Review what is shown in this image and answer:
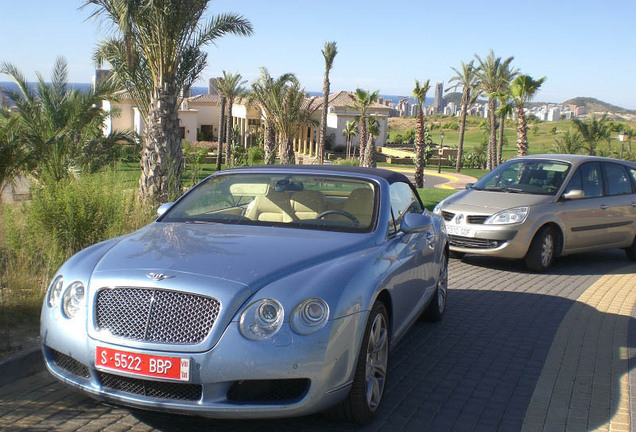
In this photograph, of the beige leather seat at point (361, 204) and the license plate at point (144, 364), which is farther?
the beige leather seat at point (361, 204)

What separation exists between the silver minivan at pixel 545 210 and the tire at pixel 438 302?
3.10 meters

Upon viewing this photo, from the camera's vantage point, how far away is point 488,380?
5.23 meters

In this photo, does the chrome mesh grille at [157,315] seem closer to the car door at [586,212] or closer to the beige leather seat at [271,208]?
the beige leather seat at [271,208]

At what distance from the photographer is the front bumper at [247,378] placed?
11.4 feet

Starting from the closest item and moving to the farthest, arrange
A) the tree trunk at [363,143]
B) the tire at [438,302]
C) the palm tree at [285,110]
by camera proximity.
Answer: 1. the tire at [438,302]
2. the palm tree at [285,110]
3. the tree trunk at [363,143]

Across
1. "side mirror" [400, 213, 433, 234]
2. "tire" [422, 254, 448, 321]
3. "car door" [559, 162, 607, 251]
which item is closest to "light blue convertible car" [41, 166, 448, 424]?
"side mirror" [400, 213, 433, 234]

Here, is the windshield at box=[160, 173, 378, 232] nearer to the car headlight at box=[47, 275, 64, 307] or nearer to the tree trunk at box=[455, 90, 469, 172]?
the car headlight at box=[47, 275, 64, 307]

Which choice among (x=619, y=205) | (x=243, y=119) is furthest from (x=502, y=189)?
(x=243, y=119)

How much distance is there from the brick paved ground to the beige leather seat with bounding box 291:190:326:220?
1412mm

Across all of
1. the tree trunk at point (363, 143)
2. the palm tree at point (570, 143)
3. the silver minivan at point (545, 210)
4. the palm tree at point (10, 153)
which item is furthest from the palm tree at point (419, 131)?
the palm tree at point (10, 153)

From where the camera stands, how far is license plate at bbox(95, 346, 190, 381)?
3506mm

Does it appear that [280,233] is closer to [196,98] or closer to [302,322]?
[302,322]

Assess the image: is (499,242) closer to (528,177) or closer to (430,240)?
(528,177)

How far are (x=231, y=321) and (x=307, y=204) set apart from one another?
1.90m
